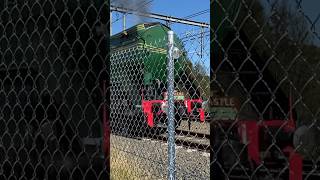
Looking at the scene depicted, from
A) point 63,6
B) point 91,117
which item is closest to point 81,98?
point 91,117

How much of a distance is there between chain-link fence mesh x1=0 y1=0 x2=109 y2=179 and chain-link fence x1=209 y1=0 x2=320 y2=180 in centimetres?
76

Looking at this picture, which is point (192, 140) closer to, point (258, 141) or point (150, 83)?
point (150, 83)

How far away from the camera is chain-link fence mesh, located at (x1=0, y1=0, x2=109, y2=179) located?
246 cm

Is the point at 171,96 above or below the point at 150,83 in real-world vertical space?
below

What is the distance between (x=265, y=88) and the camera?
5.69ft

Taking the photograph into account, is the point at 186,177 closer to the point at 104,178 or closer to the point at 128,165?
the point at 128,165

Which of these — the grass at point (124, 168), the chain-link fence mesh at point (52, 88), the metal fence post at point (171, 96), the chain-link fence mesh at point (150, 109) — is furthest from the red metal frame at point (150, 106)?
the chain-link fence mesh at point (52, 88)

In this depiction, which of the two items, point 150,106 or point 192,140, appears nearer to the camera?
point 192,140

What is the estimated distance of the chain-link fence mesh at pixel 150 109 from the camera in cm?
Answer: 779

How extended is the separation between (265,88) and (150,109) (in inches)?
443

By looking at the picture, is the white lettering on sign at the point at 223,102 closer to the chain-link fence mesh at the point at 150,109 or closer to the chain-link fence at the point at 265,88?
the chain-link fence at the point at 265,88

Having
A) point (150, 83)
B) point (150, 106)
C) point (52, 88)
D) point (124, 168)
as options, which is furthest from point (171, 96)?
point (150, 83)

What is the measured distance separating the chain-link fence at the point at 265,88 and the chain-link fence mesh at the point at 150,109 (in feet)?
11.3

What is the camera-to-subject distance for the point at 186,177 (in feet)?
23.4
